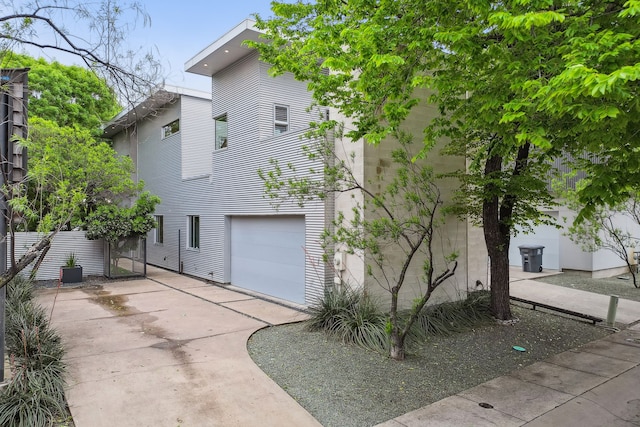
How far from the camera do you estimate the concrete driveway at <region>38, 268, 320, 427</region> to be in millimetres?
4344

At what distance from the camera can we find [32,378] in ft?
14.5

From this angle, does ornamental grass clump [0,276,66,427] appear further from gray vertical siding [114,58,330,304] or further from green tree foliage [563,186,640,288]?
green tree foliage [563,186,640,288]

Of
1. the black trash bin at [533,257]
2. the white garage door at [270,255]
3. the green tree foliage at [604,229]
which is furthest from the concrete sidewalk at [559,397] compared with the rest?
the black trash bin at [533,257]

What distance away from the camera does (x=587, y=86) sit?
116 inches

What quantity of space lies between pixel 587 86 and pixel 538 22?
72cm

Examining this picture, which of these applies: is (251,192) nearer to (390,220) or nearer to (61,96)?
(390,220)

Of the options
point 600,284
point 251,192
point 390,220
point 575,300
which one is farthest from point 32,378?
point 600,284

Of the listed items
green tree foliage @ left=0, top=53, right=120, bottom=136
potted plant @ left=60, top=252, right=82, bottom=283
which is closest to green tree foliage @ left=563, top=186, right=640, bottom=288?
potted plant @ left=60, top=252, right=82, bottom=283

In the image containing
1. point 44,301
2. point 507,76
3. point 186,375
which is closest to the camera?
point 507,76

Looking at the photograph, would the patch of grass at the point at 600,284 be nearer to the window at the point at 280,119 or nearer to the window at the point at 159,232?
the window at the point at 280,119

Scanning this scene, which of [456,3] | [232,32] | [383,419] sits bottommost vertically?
[383,419]

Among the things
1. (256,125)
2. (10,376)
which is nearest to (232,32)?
(256,125)

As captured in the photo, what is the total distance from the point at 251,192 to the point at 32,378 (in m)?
7.22

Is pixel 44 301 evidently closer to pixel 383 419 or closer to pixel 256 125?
pixel 256 125
